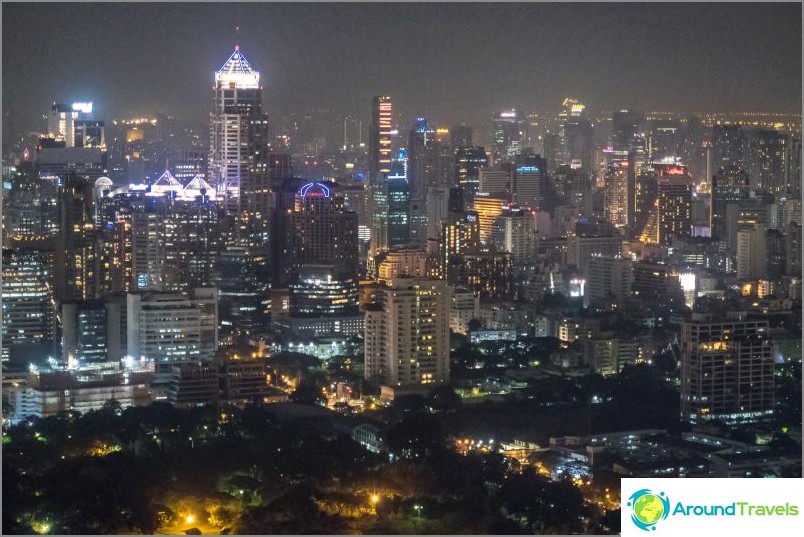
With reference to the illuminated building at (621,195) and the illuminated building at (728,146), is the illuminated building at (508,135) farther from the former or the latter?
the illuminated building at (728,146)

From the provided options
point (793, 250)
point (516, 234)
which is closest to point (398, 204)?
point (516, 234)

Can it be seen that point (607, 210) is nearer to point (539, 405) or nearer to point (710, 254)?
point (710, 254)

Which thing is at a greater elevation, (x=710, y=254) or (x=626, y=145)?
(x=626, y=145)

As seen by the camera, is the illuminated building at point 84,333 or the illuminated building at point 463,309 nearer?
the illuminated building at point 84,333

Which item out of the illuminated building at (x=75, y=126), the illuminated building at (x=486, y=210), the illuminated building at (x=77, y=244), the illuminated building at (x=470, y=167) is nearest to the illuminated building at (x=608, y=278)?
the illuminated building at (x=486, y=210)

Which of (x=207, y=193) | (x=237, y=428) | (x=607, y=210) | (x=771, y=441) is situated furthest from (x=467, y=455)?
(x=607, y=210)

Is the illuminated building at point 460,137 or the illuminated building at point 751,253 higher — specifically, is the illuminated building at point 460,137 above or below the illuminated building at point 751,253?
above

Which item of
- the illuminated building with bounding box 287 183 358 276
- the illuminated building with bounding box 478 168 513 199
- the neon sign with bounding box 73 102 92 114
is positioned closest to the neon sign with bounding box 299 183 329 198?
the illuminated building with bounding box 287 183 358 276

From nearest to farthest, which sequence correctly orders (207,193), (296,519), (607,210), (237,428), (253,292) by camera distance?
(296,519) → (237,428) → (253,292) → (207,193) → (607,210)
